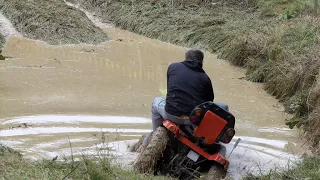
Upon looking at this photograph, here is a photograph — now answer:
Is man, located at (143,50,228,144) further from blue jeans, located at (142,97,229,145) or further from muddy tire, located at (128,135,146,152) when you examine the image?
muddy tire, located at (128,135,146,152)

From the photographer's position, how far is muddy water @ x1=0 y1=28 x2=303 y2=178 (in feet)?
20.9

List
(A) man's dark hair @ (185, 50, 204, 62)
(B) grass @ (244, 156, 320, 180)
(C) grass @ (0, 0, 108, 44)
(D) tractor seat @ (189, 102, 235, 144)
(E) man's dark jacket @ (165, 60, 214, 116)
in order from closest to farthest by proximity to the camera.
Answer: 1. (B) grass @ (244, 156, 320, 180)
2. (D) tractor seat @ (189, 102, 235, 144)
3. (E) man's dark jacket @ (165, 60, 214, 116)
4. (A) man's dark hair @ (185, 50, 204, 62)
5. (C) grass @ (0, 0, 108, 44)

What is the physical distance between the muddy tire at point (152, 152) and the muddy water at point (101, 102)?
43 centimetres

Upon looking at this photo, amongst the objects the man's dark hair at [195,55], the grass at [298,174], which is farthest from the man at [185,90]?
the grass at [298,174]

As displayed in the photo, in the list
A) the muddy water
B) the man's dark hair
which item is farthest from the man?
the muddy water

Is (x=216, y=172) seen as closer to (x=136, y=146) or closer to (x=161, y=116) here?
(x=161, y=116)

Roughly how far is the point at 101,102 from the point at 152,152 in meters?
3.28

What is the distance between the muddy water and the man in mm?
722

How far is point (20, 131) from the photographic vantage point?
6688 mm

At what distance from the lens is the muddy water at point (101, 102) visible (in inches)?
250

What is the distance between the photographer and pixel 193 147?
5344 millimetres

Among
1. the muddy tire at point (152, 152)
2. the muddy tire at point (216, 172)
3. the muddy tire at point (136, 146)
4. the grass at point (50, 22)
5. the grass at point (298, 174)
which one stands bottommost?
the grass at point (50, 22)

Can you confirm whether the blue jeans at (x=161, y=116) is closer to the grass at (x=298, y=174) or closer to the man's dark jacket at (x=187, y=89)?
the man's dark jacket at (x=187, y=89)

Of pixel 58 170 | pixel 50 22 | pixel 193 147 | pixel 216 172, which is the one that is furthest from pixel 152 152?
pixel 50 22
